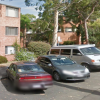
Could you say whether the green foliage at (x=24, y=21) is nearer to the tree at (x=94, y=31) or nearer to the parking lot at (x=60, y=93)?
the tree at (x=94, y=31)

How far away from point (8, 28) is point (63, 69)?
16459mm

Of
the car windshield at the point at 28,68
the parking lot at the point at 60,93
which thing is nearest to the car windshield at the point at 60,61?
the parking lot at the point at 60,93

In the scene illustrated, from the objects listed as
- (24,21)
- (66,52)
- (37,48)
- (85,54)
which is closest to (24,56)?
(37,48)

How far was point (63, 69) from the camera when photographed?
1009 cm

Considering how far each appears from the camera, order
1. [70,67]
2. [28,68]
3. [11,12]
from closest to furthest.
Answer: [28,68] < [70,67] < [11,12]

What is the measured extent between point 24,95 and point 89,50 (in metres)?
7.69

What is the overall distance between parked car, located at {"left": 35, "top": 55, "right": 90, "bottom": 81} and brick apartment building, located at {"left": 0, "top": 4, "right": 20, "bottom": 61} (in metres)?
13.1

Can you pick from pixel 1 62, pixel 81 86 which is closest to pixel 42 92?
pixel 81 86

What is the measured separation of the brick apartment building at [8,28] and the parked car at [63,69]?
13.1 meters

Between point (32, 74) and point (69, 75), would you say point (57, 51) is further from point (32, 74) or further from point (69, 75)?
point (32, 74)

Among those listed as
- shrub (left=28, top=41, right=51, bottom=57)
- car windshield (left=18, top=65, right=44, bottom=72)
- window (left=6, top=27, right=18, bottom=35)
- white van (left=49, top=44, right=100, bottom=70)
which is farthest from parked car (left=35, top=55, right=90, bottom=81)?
window (left=6, top=27, right=18, bottom=35)

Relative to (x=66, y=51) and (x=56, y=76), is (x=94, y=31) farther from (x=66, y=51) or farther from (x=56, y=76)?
(x=56, y=76)

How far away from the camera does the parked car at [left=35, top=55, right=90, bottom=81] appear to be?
32.1ft

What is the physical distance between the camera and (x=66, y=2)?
24500mm
